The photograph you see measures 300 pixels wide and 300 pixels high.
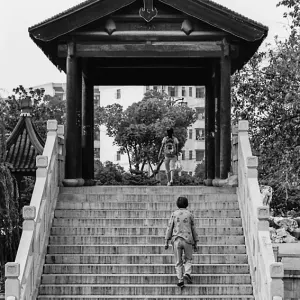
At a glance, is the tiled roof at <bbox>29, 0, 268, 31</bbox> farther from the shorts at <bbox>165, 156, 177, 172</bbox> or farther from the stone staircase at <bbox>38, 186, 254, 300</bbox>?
the shorts at <bbox>165, 156, 177, 172</bbox>

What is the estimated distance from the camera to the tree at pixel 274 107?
20911mm

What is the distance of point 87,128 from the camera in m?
19.1

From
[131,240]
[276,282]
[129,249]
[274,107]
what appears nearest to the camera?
[276,282]

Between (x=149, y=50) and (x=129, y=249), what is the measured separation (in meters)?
4.54

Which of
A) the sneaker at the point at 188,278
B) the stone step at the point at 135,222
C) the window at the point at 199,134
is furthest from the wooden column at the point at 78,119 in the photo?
the window at the point at 199,134

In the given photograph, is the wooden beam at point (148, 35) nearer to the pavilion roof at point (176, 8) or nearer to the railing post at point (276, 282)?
the pavilion roof at point (176, 8)

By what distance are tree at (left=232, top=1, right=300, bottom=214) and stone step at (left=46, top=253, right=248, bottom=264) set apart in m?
6.71

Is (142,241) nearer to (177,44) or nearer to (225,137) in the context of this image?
(225,137)

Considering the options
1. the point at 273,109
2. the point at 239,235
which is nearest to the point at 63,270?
the point at 239,235

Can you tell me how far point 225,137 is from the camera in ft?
54.8

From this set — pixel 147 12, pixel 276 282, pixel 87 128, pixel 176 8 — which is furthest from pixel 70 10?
pixel 276 282

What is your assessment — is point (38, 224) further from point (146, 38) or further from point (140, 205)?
point (146, 38)

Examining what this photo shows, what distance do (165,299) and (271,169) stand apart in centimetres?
1063

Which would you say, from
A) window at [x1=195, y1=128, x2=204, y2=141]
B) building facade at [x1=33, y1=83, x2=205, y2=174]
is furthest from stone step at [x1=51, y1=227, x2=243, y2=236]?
window at [x1=195, y1=128, x2=204, y2=141]
